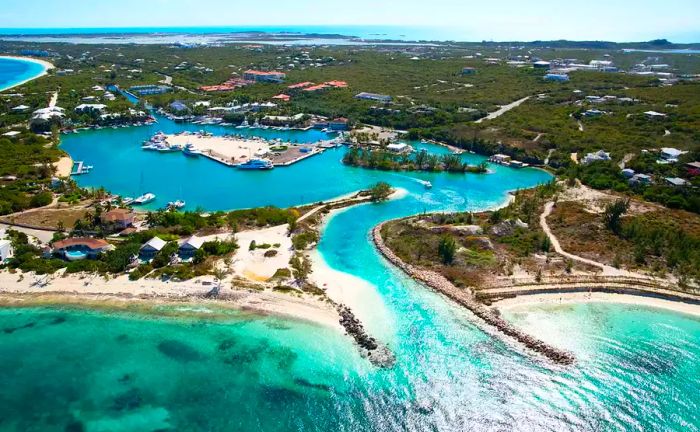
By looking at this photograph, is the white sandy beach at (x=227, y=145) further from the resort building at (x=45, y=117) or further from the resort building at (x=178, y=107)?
the resort building at (x=45, y=117)

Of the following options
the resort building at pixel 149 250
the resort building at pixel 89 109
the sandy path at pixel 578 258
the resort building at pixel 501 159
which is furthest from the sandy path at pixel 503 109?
the resort building at pixel 89 109

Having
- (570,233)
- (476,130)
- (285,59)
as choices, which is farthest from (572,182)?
(285,59)

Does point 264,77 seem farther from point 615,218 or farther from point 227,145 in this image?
point 615,218

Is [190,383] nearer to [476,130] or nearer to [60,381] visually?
[60,381]

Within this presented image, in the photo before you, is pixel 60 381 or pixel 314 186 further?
pixel 314 186

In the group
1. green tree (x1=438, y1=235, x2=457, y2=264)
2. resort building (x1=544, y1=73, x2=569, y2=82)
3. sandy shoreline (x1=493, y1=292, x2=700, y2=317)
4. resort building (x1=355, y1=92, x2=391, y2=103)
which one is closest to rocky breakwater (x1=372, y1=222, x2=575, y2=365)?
sandy shoreline (x1=493, y1=292, x2=700, y2=317)

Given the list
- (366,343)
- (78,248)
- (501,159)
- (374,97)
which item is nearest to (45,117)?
(78,248)
